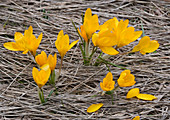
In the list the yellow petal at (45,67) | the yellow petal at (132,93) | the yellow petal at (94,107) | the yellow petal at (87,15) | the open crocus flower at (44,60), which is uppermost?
the yellow petal at (87,15)

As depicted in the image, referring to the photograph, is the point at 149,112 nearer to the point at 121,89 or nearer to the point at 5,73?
the point at 121,89

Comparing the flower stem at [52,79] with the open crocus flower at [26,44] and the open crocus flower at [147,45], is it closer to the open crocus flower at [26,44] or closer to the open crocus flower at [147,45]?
the open crocus flower at [26,44]

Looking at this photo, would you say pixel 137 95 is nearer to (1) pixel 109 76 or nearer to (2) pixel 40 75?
(1) pixel 109 76

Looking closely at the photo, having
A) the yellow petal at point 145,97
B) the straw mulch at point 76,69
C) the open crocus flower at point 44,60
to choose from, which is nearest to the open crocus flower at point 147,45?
the straw mulch at point 76,69

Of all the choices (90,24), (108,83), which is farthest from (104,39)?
(108,83)

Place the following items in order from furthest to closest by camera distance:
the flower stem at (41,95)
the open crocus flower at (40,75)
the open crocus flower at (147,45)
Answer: the open crocus flower at (147,45) → the flower stem at (41,95) → the open crocus flower at (40,75)

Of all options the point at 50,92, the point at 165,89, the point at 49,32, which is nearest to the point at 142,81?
the point at 165,89

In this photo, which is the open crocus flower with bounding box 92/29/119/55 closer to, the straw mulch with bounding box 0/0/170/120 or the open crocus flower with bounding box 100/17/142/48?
the open crocus flower with bounding box 100/17/142/48
